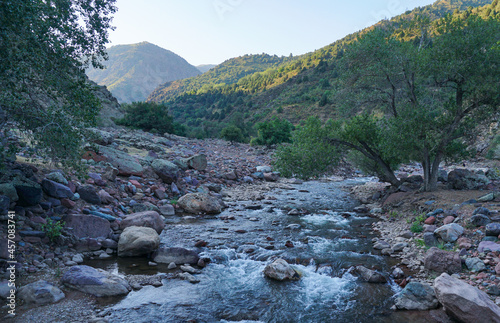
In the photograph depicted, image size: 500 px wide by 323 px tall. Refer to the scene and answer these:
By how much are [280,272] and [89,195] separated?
6366 millimetres

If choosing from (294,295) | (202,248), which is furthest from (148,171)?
(294,295)

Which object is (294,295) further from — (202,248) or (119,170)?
(119,170)

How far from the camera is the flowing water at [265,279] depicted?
476 cm

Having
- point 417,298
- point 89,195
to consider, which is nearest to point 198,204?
point 89,195

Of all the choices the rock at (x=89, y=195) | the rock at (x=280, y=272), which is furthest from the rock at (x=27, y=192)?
the rock at (x=280, y=272)

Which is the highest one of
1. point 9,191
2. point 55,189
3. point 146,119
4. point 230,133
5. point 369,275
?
point 146,119

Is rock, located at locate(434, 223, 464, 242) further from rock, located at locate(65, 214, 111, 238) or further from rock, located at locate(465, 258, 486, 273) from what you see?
A: rock, located at locate(65, 214, 111, 238)

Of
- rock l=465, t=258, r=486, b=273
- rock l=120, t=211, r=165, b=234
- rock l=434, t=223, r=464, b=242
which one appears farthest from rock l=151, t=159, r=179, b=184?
rock l=465, t=258, r=486, b=273

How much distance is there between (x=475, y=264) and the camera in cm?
569

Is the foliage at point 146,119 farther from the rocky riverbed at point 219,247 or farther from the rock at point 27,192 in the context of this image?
the rock at point 27,192

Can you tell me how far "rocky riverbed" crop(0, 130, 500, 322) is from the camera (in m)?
4.85

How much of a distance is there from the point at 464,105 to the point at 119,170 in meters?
14.3

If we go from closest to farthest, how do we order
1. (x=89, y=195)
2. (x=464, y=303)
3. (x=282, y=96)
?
(x=464, y=303)
(x=89, y=195)
(x=282, y=96)

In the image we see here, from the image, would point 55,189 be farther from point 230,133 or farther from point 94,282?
point 230,133
